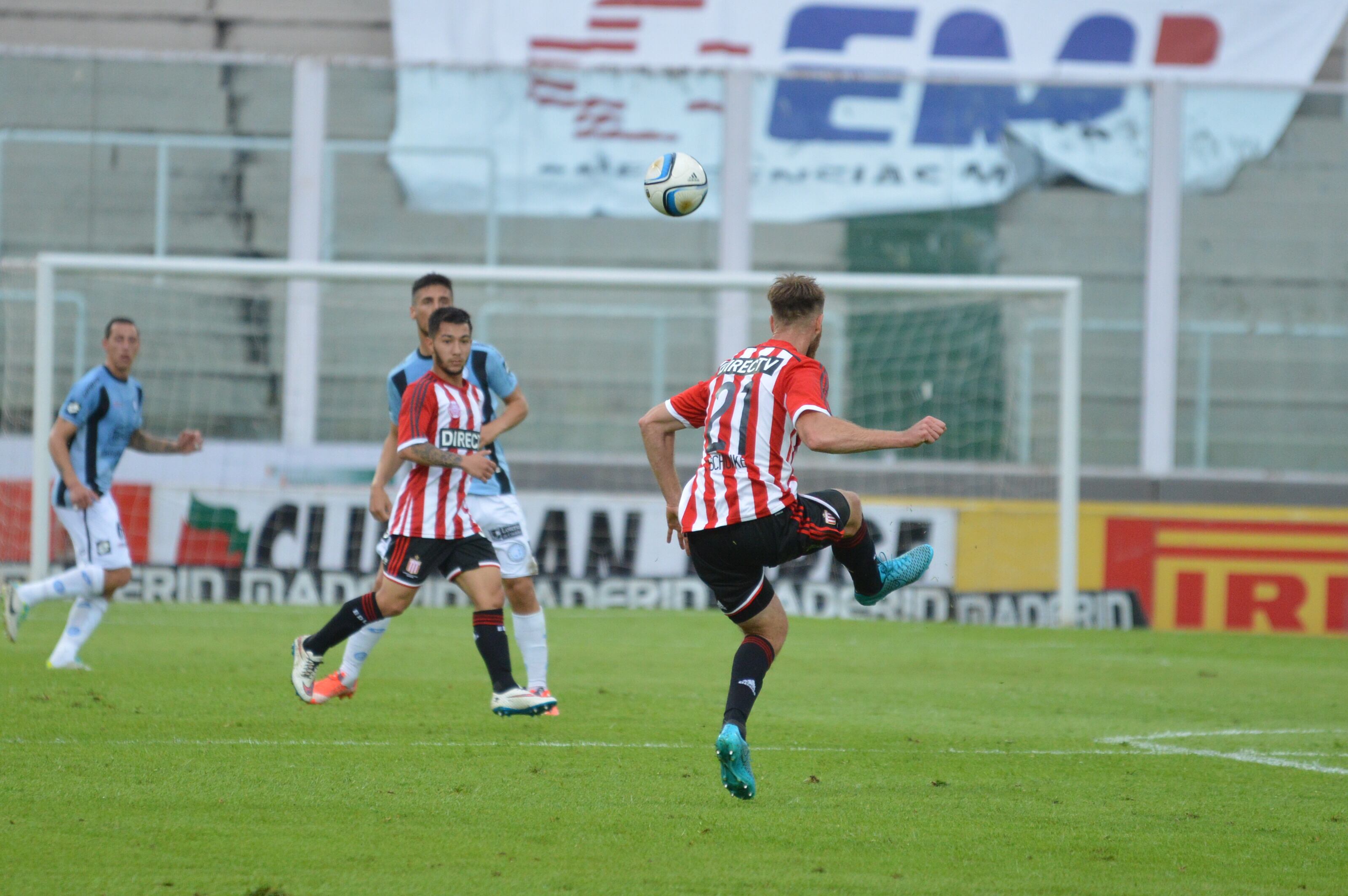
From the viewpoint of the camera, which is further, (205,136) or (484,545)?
(205,136)

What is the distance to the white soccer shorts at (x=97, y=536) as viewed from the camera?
9023 millimetres

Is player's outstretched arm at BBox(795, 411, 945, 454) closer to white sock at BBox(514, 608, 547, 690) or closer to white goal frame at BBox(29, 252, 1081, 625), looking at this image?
white sock at BBox(514, 608, 547, 690)

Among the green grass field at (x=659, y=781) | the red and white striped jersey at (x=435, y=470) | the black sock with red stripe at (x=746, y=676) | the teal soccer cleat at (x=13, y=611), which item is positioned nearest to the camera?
the green grass field at (x=659, y=781)

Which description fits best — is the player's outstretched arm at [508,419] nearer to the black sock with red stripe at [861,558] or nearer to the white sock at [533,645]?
the white sock at [533,645]

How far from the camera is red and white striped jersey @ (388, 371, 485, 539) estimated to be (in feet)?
24.1

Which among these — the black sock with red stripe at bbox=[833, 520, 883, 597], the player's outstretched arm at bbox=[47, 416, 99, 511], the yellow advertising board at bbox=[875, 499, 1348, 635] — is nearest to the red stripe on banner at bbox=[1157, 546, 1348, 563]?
the yellow advertising board at bbox=[875, 499, 1348, 635]

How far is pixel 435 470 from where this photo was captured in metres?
7.39

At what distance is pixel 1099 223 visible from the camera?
16.1 m

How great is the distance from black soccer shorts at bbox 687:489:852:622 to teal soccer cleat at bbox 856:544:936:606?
0.54 m

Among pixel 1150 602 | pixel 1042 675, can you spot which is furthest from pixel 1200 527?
pixel 1042 675

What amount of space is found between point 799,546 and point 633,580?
8264 millimetres

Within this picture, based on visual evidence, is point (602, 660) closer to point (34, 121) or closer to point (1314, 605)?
point (1314, 605)

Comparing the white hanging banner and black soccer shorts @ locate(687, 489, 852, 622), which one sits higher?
the white hanging banner

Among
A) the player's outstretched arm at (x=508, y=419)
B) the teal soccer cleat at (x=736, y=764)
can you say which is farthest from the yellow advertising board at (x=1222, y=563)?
the teal soccer cleat at (x=736, y=764)
